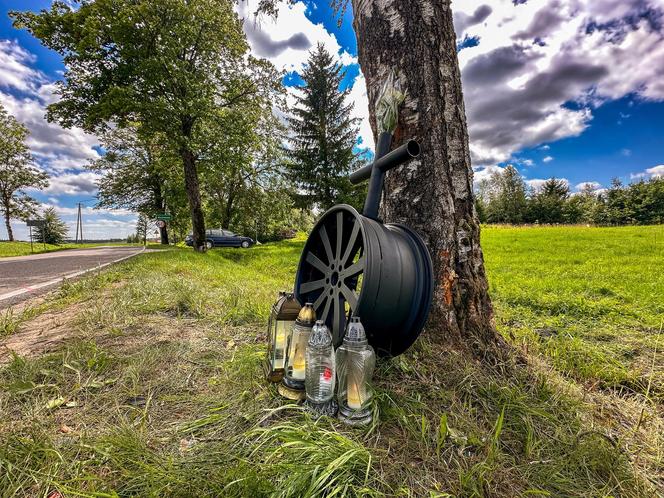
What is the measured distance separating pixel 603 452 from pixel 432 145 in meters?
1.96

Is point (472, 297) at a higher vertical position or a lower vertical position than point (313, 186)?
lower

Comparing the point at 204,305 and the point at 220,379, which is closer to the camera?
the point at 220,379

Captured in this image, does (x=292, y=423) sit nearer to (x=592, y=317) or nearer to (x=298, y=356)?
(x=298, y=356)

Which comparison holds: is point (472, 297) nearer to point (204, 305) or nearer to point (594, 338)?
point (594, 338)

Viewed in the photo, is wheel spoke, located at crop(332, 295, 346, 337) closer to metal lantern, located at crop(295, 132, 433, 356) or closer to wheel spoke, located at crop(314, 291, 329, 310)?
metal lantern, located at crop(295, 132, 433, 356)

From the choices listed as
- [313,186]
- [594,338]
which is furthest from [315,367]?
[313,186]

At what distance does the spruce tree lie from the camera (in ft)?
68.4

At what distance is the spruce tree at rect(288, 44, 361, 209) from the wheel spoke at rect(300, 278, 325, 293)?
18.7 metres

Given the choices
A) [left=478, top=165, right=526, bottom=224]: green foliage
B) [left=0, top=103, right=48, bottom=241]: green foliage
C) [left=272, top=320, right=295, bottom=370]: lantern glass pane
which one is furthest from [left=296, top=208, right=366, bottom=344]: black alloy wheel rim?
[left=478, top=165, right=526, bottom=224]: green foliage

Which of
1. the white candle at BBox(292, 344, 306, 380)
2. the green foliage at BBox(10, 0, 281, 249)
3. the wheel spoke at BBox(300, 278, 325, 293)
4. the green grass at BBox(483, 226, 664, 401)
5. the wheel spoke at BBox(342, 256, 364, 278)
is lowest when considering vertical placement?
the green grass at BBox(483, 226, 664, 401)

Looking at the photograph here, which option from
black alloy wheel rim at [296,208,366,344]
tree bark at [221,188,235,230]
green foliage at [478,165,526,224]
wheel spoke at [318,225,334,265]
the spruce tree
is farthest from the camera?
green foliage at [478,165,526,224]

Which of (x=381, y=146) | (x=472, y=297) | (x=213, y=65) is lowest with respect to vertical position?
(x=472, y=297)

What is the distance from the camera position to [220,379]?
1.85 meters

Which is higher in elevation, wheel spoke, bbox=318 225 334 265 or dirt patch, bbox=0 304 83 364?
wheel spoke, bbox=318 225 334 265
